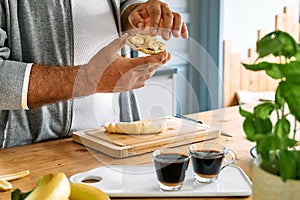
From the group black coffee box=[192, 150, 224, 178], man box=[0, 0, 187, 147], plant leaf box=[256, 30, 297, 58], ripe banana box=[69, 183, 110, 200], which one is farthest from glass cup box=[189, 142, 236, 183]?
plant leaf box=[256, 30, 297, 58]

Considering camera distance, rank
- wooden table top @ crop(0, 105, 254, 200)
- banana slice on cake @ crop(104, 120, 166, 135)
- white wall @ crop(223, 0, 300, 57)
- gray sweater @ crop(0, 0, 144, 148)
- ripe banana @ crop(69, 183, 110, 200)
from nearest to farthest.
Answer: ripe banana @ crop(69, 183, 110, 200) → wooden table top @ crop(0, 105, 254, 200) → banana slice on cake @ crop(104, 120, 166, 135) → gray sweater @ crop(0, 0, 144, 148) → white wall @ crop(223, 0, 300, 57)

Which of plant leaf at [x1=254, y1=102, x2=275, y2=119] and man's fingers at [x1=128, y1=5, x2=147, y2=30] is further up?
man's fingers at [x1=128, y1=5, x2=147, y2=30]

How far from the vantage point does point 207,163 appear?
113cm

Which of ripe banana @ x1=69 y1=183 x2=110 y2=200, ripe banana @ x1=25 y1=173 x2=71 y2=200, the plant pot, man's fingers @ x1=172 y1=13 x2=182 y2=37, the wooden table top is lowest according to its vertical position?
the wooden table top

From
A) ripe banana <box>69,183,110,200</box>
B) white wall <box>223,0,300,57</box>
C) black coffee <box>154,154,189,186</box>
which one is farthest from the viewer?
white wall <box>223,0,300,57</box>

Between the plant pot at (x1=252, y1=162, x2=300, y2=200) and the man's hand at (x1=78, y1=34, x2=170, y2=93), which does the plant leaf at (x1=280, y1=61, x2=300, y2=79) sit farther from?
the man's hand at (x1=78, y1=34, x2=170, y2=93)

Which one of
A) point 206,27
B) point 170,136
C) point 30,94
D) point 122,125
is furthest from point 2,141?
point 206,27

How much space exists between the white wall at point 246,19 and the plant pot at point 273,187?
8.98 ft

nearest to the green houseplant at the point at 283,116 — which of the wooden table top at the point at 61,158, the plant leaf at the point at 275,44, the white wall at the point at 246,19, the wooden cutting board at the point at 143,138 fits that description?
the plant leaf at the point at 275,44

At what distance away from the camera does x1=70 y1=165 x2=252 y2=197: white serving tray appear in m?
1.11

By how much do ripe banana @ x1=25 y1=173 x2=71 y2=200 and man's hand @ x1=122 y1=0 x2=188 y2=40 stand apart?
2.24ft

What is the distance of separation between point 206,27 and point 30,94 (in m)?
2.17

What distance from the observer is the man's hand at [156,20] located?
155cm

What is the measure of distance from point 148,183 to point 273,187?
0.44 meters
